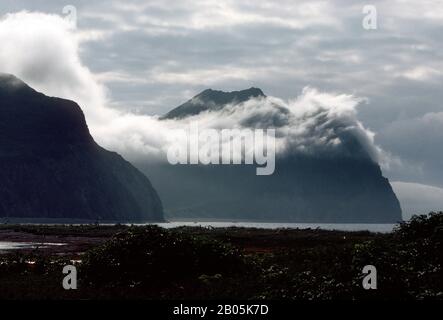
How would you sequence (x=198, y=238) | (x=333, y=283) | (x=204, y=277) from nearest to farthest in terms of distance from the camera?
1. (x=333, y=283)
2. (x=204, y=277)
3. (x=198, y=238)

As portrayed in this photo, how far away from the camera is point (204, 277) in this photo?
37.4m

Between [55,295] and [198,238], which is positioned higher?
[198,238]

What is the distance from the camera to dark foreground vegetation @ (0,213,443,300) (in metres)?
31.5

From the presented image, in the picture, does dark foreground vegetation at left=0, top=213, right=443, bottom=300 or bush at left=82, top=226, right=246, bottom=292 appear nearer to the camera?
dark foreground vegetation at left=0, top=213, right=443, bottom=300

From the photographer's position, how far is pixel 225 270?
40.1 m

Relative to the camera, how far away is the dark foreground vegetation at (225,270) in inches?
1241

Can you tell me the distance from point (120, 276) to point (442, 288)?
1786 centimetres

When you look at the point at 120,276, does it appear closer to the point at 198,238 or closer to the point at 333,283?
the point at 198,238

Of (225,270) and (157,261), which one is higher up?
(157,261)

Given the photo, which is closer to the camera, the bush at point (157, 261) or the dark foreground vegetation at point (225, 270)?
the dark foreground vegetation at point (225, 270)

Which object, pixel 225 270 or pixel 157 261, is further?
pixel 225 270
